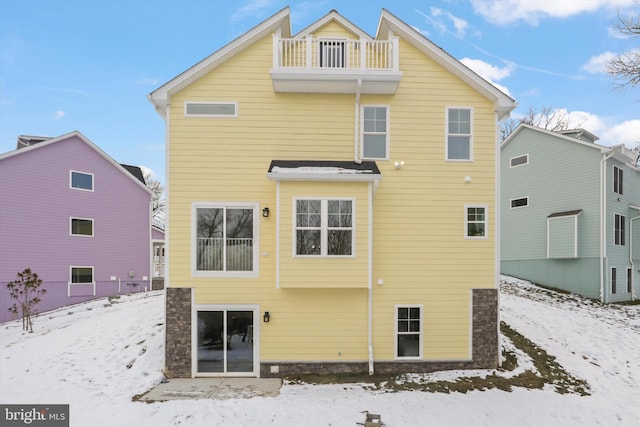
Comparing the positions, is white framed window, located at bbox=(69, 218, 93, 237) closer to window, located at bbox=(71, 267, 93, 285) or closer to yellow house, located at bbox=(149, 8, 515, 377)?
window, located at bbox=(71, 267, 93, 285)

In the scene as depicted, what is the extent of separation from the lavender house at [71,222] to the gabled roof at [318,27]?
11.0 meters

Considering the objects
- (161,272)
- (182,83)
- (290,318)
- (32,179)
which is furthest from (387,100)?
(161,272)

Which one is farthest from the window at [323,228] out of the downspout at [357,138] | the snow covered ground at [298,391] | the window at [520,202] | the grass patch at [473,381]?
the window at [520,202]

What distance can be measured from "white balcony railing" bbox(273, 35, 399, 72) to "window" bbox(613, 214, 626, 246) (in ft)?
49.9

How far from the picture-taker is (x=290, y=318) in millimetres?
9047

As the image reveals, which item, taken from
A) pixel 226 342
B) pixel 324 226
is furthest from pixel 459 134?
pixel 226 342

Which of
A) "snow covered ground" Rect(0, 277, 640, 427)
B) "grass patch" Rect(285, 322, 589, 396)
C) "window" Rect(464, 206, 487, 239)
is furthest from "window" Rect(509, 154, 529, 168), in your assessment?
"grass patch" Rect(285, 322, 589, 396)

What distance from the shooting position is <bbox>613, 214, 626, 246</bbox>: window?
17469 millimetres

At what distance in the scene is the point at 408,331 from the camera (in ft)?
30.3

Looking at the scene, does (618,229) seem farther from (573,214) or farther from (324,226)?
(324,226)

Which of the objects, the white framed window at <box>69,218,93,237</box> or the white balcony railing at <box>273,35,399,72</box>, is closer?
the white balcony railing at <box>273,35,399,72</box>

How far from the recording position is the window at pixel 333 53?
9641 millimetres

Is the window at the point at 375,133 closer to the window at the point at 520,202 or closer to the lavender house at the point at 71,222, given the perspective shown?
the window at the point at 520,202

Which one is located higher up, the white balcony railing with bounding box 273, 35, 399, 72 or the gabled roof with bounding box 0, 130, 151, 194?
the white balcony railing with bounding box 273, 35, 399, 72
